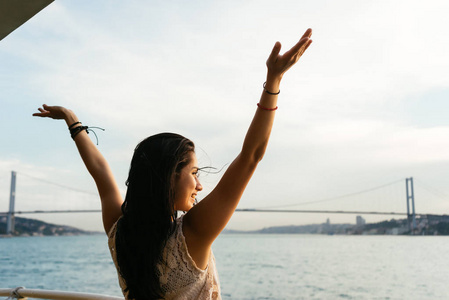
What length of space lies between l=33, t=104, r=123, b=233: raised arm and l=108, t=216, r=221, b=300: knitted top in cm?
21

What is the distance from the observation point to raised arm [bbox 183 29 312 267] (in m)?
0.72

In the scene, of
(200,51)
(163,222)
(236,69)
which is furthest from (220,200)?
(200,51)

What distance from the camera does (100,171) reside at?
103 centimetres

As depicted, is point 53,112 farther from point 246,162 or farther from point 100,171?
point 246,162

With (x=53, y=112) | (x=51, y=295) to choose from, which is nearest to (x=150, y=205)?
(x=53, y=112)

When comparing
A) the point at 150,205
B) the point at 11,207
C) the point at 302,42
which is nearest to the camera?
the point at 302,42

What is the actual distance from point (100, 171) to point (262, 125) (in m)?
0.44

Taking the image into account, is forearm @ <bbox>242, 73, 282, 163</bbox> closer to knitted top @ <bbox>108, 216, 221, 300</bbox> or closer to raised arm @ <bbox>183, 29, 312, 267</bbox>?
raised arm @ <bbox>183, 29, 312, 267</bbox>

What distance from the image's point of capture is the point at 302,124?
1510 inches

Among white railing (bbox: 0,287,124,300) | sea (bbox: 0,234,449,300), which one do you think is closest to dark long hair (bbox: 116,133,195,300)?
white railing (bbox: 0,287,124,300)

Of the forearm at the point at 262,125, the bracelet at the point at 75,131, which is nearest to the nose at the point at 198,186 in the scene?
the forearm at the point at 262,125

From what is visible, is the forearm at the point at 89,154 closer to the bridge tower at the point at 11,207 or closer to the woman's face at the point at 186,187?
the woman's face at the point at 186,187

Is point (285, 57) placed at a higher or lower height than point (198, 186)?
higher

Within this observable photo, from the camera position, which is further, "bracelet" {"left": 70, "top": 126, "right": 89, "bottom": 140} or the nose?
"bracelet" {"left": 70, "top": 126, "right": 89, "bottom": 140}
